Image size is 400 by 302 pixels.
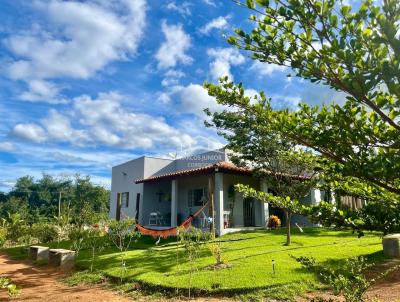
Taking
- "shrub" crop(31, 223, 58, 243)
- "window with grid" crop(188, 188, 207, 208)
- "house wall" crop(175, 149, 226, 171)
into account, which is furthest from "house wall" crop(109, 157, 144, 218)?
"shrub" crop(31, 223, 58, 243)

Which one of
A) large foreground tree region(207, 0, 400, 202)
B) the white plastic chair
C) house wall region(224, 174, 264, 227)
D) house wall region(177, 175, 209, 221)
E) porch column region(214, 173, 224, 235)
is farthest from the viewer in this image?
the white plastic chair

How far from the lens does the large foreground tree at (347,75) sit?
2.19m

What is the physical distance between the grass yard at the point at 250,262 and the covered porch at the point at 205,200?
1.92 meters

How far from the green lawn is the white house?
6.78ft

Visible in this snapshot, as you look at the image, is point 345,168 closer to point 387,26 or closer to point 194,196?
point 387,26

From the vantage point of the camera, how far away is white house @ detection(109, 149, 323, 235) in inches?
616

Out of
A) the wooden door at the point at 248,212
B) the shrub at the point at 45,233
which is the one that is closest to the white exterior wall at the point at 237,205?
the wooden door at the point at 248,212

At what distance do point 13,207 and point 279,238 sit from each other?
39.9 m

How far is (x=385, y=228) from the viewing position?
7.77ft

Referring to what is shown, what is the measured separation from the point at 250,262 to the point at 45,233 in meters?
13.6

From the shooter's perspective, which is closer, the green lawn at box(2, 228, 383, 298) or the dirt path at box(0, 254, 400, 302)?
the dirt path at box(0, 254, 400, 302)

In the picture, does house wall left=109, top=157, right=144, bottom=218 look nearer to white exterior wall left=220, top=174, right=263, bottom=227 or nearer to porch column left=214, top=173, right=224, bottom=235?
white exterior wall left=220, top=174, right=263, bottom=227

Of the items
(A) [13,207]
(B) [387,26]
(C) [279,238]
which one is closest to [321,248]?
(C) [279,238]

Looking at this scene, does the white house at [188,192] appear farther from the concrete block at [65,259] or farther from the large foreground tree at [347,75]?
the large foreground tree at [347,75]
